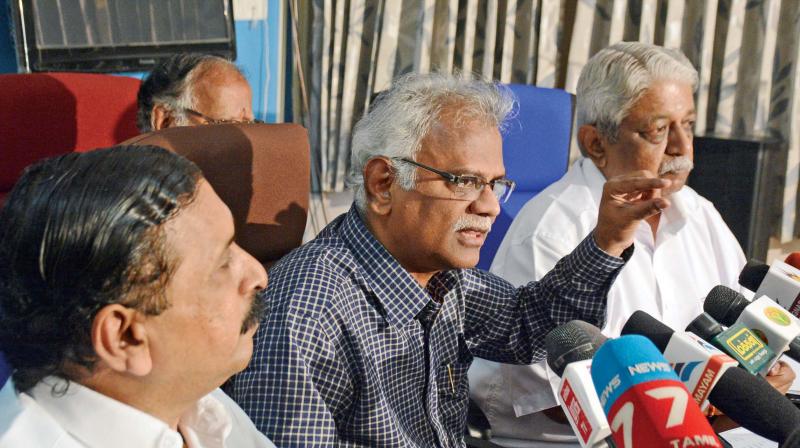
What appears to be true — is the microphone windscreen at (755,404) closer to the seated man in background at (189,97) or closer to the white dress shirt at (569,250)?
the white dress shirt at (569,250)

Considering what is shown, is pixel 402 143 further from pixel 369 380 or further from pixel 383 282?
pixel 369 380

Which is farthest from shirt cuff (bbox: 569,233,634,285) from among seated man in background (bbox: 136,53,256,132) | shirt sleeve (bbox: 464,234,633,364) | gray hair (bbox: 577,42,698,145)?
seated man in background (bbox: 136,53,256,132)

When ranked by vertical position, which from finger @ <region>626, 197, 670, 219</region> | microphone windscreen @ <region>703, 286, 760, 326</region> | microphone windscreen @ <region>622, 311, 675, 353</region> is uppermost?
finger @ <region>626, 197, 670, 219</region>

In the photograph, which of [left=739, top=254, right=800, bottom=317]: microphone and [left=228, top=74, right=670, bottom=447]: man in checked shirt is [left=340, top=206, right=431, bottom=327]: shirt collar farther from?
[left=739, top=254, right=800, bottom=317]: microphone

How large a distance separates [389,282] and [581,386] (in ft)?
1.82

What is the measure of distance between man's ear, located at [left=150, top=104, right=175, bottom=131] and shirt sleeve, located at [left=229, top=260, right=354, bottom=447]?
1.19 m

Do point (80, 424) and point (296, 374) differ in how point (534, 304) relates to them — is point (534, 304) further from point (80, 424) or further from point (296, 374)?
point (80, 424)

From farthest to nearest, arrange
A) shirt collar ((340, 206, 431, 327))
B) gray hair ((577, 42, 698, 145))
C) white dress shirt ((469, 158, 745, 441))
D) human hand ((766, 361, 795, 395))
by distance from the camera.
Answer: gray hair ((577, 42, 698, 145)) < white dress shirt ((469, 158, 745, 441)) < human hand ((766, 361, 795, 395)) < shirt collar ((340, 206, 431, 327))

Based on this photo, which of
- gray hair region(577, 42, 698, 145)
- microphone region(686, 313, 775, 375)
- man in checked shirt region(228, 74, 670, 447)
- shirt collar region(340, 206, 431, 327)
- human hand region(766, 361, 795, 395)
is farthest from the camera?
gray hair region(577, 42, 698, 145)

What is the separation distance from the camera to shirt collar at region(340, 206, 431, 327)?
4.58 ft

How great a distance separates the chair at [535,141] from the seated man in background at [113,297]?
1617 millimetres

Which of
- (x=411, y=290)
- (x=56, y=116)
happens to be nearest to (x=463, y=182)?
(x=411, y=290)

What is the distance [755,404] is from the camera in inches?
40.0

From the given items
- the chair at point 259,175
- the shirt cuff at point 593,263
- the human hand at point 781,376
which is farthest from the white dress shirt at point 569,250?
the chair at point 259,175
